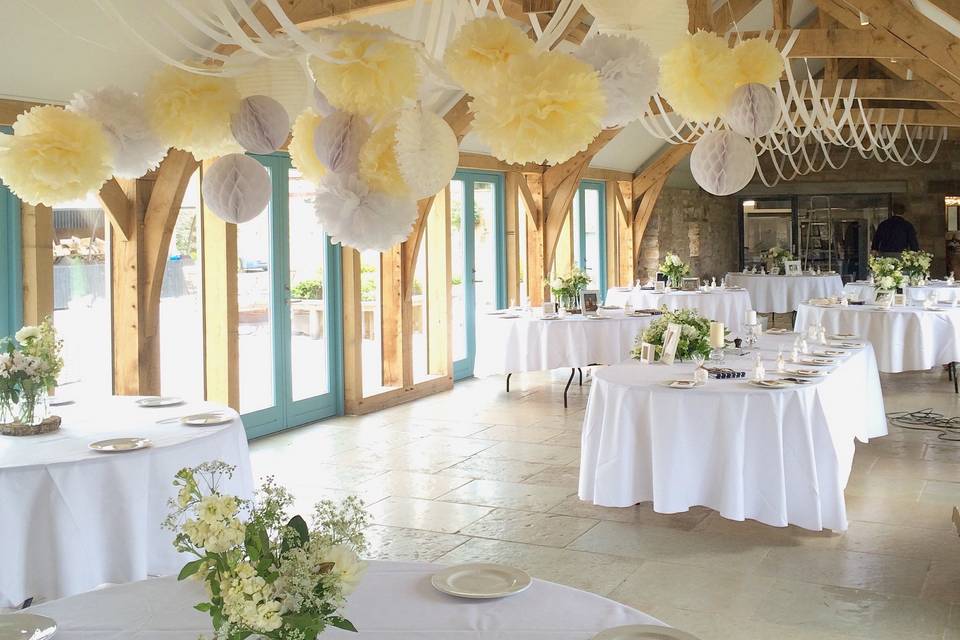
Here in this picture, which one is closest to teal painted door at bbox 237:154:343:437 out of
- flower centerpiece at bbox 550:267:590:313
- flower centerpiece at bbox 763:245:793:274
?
flower centerpiece at bbox 550:267:590:313

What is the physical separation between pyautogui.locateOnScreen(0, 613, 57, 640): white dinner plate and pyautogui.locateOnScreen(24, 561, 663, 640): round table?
0.13 feet

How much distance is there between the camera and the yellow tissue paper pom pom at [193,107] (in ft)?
10.8

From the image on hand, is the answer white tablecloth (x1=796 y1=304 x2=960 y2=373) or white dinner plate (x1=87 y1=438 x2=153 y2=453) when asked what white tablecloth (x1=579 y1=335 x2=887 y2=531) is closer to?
white dinner plate (x1=87 y1=438 x2=153 y2=453)

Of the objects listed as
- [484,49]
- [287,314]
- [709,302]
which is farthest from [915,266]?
[484,49]

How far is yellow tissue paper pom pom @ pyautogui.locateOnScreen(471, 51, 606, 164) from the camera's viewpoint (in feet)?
7.95

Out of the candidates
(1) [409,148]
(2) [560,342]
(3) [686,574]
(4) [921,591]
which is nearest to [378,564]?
(1) [409,148]

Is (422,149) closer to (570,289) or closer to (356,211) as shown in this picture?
(356,211)

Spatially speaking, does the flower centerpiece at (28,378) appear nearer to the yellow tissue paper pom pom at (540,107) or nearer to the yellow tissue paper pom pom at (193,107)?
the yellow tissue paper pom pom at (193,107)

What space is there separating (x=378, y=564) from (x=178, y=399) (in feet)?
8.71

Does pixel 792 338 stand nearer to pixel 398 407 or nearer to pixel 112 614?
pixel 398 407

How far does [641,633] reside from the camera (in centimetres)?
210

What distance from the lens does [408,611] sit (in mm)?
2297

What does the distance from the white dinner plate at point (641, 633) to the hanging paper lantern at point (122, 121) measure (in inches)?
95.2

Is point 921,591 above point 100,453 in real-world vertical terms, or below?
below
